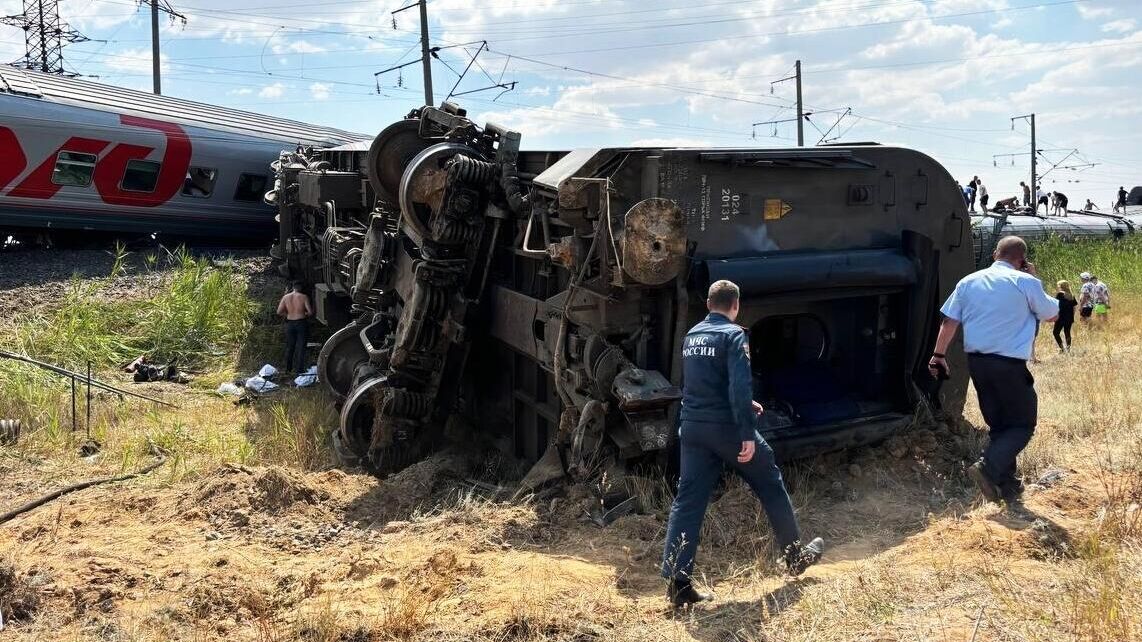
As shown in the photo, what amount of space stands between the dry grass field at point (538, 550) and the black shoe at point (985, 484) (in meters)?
0.09

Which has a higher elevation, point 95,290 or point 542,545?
point 95,290

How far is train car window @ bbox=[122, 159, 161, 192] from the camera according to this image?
1633 cm

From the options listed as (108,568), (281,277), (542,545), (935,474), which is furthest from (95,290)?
(935,474)

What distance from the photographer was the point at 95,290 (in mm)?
13906

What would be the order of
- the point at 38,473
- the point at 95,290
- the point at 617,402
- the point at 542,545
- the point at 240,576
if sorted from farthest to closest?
the point at 95,290 → the point at 38,473 → the point at 617,402 → the point at 542,545 → the point at 240,576

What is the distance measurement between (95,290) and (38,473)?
7.05 m

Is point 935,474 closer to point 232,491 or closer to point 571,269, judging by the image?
point 571,269

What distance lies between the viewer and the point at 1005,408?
541 centimetres

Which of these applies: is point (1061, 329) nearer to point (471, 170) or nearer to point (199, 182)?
point (471, 170)

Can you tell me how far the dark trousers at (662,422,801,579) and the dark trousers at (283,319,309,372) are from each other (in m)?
9.25

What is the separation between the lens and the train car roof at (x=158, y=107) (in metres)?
15.5

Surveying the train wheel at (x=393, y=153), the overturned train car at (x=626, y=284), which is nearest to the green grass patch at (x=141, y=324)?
the overturned train car at (x=626, y=284)

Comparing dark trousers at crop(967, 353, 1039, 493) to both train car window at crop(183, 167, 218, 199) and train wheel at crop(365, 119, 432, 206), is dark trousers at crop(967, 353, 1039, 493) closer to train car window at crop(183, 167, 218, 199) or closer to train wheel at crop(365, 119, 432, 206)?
train wheel at crop(365, 119, 432, 206)

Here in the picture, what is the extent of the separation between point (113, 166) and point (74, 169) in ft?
2.08
